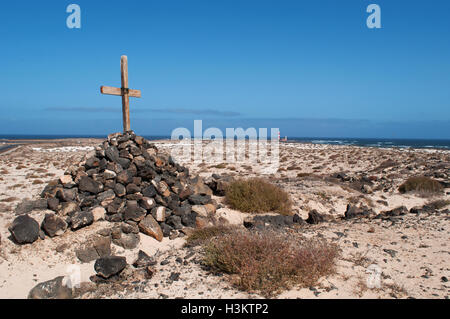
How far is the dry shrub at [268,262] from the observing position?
438cm

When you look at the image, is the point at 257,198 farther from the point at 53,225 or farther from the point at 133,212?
the point at 53,225

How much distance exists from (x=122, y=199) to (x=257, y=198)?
Result: 439cm

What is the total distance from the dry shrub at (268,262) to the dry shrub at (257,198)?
4373 millimetres

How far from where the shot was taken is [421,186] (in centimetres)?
1309

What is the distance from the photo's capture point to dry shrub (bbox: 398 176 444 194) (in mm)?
12930

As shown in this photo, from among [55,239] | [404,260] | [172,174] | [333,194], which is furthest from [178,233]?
[333,194]

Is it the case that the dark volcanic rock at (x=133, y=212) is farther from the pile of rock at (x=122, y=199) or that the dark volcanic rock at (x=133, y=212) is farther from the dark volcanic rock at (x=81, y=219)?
the dark volcanic rock at (x=81, y=219)

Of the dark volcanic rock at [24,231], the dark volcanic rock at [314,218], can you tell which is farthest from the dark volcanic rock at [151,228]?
the dark volcanic rock at [314,218]

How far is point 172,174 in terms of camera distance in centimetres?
923

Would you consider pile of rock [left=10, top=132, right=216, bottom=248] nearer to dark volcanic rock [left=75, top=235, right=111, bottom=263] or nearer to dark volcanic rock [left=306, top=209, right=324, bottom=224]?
dark volcanic rock [left=75, top=235, right=111, bottom=263]

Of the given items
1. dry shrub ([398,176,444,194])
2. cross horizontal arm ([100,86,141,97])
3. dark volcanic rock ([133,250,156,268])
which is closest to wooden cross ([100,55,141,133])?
cross horizontal arm ([100,86,141,97])

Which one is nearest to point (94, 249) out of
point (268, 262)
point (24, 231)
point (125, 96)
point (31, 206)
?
point (24, 231)

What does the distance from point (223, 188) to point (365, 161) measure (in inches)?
701

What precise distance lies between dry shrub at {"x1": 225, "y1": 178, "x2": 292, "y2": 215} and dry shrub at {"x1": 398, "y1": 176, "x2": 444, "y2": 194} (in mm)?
6764
